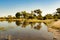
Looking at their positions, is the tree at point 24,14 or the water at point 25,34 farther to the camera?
the tree at point 24,14

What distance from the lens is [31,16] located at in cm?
11675

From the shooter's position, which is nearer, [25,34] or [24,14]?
[25,34]

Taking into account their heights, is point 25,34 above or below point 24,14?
below

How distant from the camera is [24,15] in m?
124

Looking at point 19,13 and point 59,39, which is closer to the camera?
point 59,39

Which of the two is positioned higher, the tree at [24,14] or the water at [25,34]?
the tree at [24,14]

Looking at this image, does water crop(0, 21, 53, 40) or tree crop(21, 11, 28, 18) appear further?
tree crop(21, 11, 28, 18)

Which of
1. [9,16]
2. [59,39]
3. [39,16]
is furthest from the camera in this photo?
[9,16]

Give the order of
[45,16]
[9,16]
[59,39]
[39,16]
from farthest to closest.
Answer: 1. [9,16]
2. [39,16]
3. [45,16]
4. [59,39]

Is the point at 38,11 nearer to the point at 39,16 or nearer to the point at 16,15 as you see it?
the point at 39,16

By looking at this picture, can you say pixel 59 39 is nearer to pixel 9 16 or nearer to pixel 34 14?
pixel 34 14

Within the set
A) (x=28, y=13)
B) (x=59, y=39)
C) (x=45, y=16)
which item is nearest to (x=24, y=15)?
(x=28, y=13)

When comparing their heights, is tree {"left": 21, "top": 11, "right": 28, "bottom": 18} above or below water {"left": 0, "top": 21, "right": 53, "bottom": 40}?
above

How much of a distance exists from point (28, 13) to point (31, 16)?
5.74 meters
